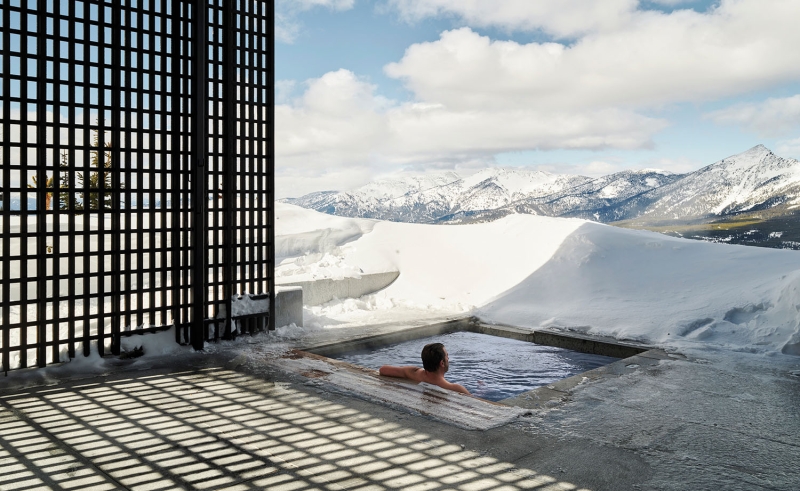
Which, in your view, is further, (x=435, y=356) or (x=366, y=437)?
(x=435, y=356)

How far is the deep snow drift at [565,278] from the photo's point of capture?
6.39m

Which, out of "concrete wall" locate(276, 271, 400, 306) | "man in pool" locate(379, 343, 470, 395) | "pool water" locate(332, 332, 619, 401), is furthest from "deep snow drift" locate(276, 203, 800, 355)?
"man in pool" locate(379, 343, 470, 395)

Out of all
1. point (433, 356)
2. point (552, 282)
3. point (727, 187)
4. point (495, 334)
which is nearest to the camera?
point (433, 356)

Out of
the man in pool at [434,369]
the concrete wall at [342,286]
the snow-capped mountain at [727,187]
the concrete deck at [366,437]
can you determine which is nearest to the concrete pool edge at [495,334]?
the concrete deck at [366,437]

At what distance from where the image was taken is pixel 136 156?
17.4ft

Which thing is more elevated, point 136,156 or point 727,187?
point 727,187

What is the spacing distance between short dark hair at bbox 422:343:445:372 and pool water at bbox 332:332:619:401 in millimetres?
1152

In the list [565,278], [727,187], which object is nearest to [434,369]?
[565,278]

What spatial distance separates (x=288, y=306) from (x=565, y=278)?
4400 mm

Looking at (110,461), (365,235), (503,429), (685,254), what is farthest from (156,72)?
(685,254)

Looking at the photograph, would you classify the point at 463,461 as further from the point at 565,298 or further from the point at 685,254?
the point at 685,254

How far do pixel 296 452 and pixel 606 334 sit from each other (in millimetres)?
4622

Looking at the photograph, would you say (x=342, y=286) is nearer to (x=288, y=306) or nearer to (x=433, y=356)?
(x=288, y=306)

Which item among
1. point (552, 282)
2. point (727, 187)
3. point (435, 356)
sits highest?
point (727, 187)
